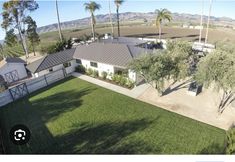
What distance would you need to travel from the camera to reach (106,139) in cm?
1273

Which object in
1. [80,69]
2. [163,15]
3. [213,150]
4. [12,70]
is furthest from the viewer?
[163,15]

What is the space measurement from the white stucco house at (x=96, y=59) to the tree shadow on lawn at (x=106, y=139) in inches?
316

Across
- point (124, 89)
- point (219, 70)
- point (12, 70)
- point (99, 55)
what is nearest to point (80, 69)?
point (99, 55)

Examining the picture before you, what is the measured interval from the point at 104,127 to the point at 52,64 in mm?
14825

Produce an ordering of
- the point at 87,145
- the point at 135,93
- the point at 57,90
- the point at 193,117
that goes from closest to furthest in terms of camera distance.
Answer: the point at 87,145 < the point at 193,117 < the point at 135,93 < the point at 57,90

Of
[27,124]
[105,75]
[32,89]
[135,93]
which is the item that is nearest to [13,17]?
[32,89]

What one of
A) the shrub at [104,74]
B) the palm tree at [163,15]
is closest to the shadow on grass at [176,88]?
the shrub at [104,74]

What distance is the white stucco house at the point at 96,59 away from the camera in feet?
72.1

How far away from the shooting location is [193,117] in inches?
583

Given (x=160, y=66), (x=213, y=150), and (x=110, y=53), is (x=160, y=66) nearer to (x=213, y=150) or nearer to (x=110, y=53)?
(x=213, y=150)

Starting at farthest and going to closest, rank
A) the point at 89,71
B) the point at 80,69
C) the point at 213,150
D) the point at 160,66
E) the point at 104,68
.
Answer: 1. the point at 80,69
2. the point at 89,71
3. the point at 104,68
4. the point at 160,66
5. the point at 213,150

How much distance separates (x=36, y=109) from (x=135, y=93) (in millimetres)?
10552

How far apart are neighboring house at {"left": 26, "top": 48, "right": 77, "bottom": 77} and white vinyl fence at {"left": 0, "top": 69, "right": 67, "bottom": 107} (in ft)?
3.60

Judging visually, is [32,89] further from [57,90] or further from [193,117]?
[193,117]
